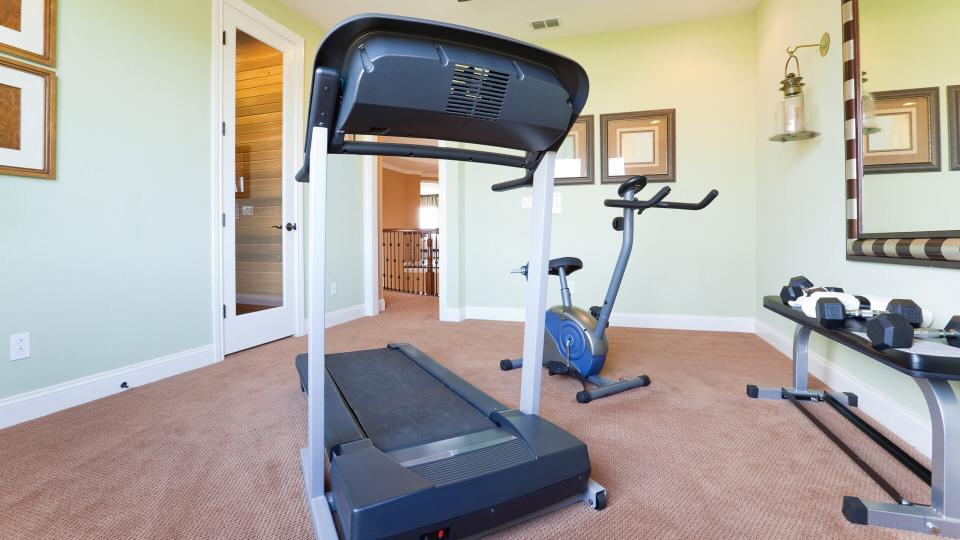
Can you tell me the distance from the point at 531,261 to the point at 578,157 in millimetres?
2940

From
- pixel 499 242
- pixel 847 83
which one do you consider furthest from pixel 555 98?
pixel 499 242

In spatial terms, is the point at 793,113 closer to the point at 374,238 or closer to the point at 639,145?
the point at 639,145

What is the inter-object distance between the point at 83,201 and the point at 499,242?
121 inches

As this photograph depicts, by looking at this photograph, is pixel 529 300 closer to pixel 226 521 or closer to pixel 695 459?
pixel 695 459

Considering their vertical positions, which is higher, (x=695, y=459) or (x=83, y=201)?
(x=83, y=201)

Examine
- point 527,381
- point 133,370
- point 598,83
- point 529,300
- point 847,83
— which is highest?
point 598,83

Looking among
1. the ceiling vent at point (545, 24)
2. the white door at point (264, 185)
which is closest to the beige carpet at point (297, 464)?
the white door at point (264, 185)

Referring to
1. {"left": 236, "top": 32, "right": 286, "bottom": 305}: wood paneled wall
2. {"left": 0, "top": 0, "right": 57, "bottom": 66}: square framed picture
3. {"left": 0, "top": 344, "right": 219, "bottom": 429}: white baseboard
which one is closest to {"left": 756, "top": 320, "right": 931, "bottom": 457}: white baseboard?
{"left": 0, "top": 344, "right": 219, "bottom": 429}: white baseboard

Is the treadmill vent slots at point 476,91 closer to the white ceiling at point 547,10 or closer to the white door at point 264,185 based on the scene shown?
the white door at point 264,185

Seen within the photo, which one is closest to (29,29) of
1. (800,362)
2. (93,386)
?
(93,386)

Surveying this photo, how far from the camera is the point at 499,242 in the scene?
14.2ft

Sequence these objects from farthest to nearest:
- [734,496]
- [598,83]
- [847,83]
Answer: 1. [598,83]
2. [847,83]
3. [734,496]

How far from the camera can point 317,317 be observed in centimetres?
110

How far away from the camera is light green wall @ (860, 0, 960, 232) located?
4.36ft
